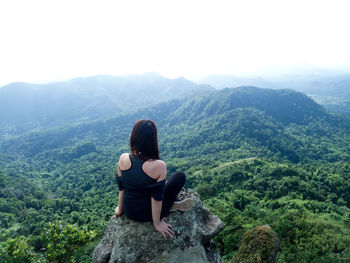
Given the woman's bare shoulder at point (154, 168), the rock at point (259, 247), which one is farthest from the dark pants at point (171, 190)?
the rock at point (259, 247)

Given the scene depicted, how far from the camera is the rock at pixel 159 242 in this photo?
524 centimetres

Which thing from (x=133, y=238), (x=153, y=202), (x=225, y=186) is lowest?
(x=225, y=186)

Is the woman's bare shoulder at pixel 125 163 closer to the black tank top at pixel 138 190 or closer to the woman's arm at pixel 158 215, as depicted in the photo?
the black tank top at pixel 138 190

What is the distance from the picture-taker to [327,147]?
437ft

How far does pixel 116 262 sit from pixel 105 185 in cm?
10901

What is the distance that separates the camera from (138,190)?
5.05m

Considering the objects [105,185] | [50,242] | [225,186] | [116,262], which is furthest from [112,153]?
[116,262]

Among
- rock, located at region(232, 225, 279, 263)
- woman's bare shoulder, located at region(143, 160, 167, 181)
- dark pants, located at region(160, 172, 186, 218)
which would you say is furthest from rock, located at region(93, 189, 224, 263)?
rock, located at region(232, 225, 279, 263)

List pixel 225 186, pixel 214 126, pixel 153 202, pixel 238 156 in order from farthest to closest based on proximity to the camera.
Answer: pixel 214 126 → pixel 238 156 → pixel 225 186 → pixel 153 202

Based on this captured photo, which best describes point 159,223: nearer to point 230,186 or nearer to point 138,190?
point 138,190

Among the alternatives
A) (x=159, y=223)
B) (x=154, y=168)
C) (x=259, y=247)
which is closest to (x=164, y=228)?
(x=159, y=223)

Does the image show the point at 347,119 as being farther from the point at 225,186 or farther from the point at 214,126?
the point at 225,186

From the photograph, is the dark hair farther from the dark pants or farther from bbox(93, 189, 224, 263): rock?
bbox(93, 189, 224, 263): rock

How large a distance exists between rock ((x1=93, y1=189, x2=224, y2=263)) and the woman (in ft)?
0.91
